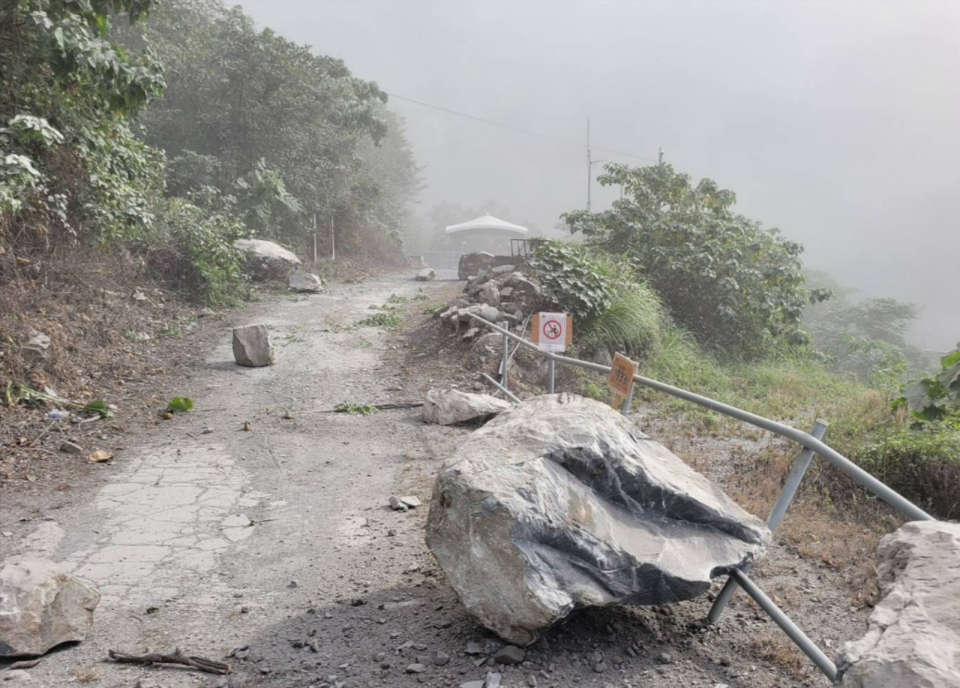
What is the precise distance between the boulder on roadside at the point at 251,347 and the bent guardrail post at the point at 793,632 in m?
8.07

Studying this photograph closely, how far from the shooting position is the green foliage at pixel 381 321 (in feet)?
42.7

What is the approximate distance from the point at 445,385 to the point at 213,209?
40.7ft

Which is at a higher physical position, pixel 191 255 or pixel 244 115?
pixel 244 115

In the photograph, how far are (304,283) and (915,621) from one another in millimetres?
16387

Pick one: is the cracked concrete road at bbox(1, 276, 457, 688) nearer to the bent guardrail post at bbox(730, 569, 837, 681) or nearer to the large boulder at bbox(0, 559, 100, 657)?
the large boulder at bbox(0, 559, 100, 657)

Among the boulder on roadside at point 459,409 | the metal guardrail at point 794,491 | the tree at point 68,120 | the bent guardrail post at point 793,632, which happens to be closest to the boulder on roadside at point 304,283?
the tree at point 68,120

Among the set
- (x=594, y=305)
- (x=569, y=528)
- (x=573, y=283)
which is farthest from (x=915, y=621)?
(x=573, y=283)

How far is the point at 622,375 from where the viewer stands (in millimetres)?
4301

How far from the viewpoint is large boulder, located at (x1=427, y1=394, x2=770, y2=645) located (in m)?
2.83

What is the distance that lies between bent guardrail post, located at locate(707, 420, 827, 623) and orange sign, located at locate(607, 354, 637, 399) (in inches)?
48.0

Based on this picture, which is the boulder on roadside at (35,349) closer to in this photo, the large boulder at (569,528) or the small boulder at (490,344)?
the small boulder at (490,344)

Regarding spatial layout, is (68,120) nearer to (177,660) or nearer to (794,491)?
(177,660)

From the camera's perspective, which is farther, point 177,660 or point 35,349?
point 35,349

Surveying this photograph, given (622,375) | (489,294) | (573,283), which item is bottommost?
(622,375)
